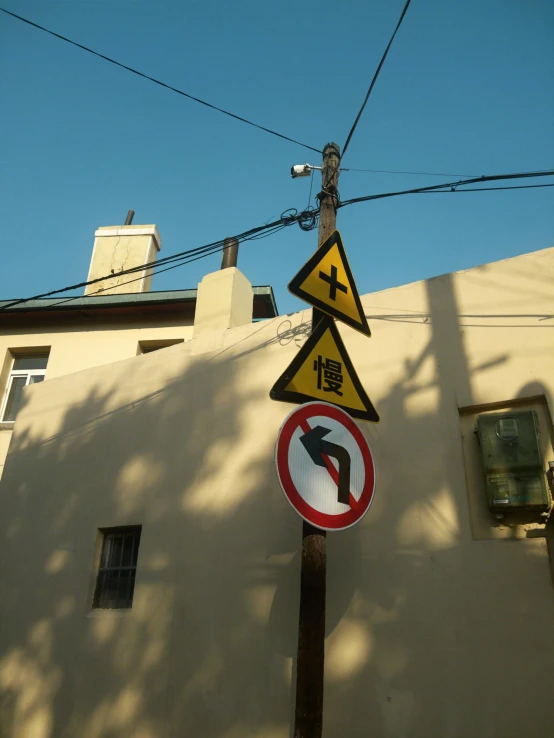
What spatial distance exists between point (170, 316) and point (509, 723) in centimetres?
1100

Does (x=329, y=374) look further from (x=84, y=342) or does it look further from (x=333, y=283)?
(x=84, y=342)

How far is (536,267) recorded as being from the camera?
5613mm

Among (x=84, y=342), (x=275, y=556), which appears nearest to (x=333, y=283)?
(x=275, y=556)

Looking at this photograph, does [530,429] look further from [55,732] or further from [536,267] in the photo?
[55,732]

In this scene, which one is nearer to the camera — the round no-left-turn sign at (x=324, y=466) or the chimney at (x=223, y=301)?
the round no-left-turn sign at (x=324, y=466)

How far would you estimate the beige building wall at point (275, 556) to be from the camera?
464 centimetres

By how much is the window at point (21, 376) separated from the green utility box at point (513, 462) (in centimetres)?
1105

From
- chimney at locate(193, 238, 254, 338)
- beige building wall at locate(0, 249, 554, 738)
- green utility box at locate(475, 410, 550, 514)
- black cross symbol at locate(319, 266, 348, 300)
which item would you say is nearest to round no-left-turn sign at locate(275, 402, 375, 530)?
black cross symbol at locate(319, 266, 348, 300)

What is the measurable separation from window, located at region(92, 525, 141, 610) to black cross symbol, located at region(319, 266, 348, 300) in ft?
13.7

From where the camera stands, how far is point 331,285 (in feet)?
15.1

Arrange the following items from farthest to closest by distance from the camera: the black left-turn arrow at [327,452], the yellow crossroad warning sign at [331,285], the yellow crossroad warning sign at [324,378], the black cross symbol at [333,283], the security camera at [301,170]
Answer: the security camera at [301,170], the black cross symbol at [333,283], the yellow crossroad warning sign at [331,285], the yellow crossroad warning sign at [324,378], the black left-turn arrow at [327,452]

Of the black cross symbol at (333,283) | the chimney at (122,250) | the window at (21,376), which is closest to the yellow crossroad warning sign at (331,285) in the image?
the black cross symbol at (333,283)

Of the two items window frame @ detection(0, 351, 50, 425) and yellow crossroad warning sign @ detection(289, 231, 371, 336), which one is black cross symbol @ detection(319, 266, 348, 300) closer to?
yellow crossroad warning sign @ detection(289, 231, 371, 336)

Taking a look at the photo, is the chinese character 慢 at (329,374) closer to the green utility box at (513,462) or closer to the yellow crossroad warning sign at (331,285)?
the yellow crossroad warning sign at (331,285)
